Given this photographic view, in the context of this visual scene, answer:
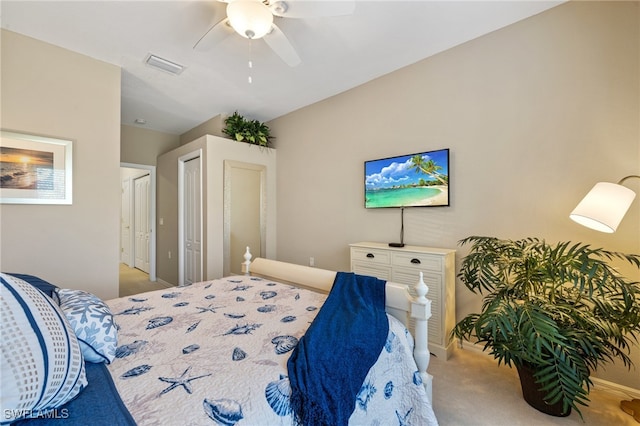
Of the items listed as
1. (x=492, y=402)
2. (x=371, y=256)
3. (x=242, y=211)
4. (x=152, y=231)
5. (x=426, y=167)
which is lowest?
(x=492, y=402)

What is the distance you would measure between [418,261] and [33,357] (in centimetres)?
241

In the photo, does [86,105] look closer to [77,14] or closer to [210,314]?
[77,14]

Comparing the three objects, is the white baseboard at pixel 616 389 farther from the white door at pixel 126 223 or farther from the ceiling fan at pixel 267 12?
the white door at pixel 126 223

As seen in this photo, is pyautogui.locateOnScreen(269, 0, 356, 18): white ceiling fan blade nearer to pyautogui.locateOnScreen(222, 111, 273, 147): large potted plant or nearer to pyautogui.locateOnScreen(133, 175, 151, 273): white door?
pyautogui.locateOnScreen(222, 111, 273, 147): large potted plant

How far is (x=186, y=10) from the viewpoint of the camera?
2076mm

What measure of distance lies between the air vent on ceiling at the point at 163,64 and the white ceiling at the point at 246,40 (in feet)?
0.19

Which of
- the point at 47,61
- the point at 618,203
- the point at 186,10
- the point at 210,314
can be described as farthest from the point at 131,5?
the point at 618,203

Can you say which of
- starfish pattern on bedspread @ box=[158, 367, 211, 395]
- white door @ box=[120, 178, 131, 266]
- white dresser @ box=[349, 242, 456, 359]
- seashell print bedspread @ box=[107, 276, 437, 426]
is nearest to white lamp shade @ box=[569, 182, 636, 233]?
white dresser @ box=[349, 242, 456, 359]

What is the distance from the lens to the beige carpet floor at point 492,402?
162 cm

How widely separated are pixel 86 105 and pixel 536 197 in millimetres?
4159

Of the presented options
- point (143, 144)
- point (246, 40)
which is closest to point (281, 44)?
point (246, 40)

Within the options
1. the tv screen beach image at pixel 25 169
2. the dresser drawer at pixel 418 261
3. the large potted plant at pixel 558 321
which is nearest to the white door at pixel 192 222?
the tv screen beach image at pixel 25 169

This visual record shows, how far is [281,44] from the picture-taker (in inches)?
80.0

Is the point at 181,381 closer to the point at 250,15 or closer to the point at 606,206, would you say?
the point at 250,15
